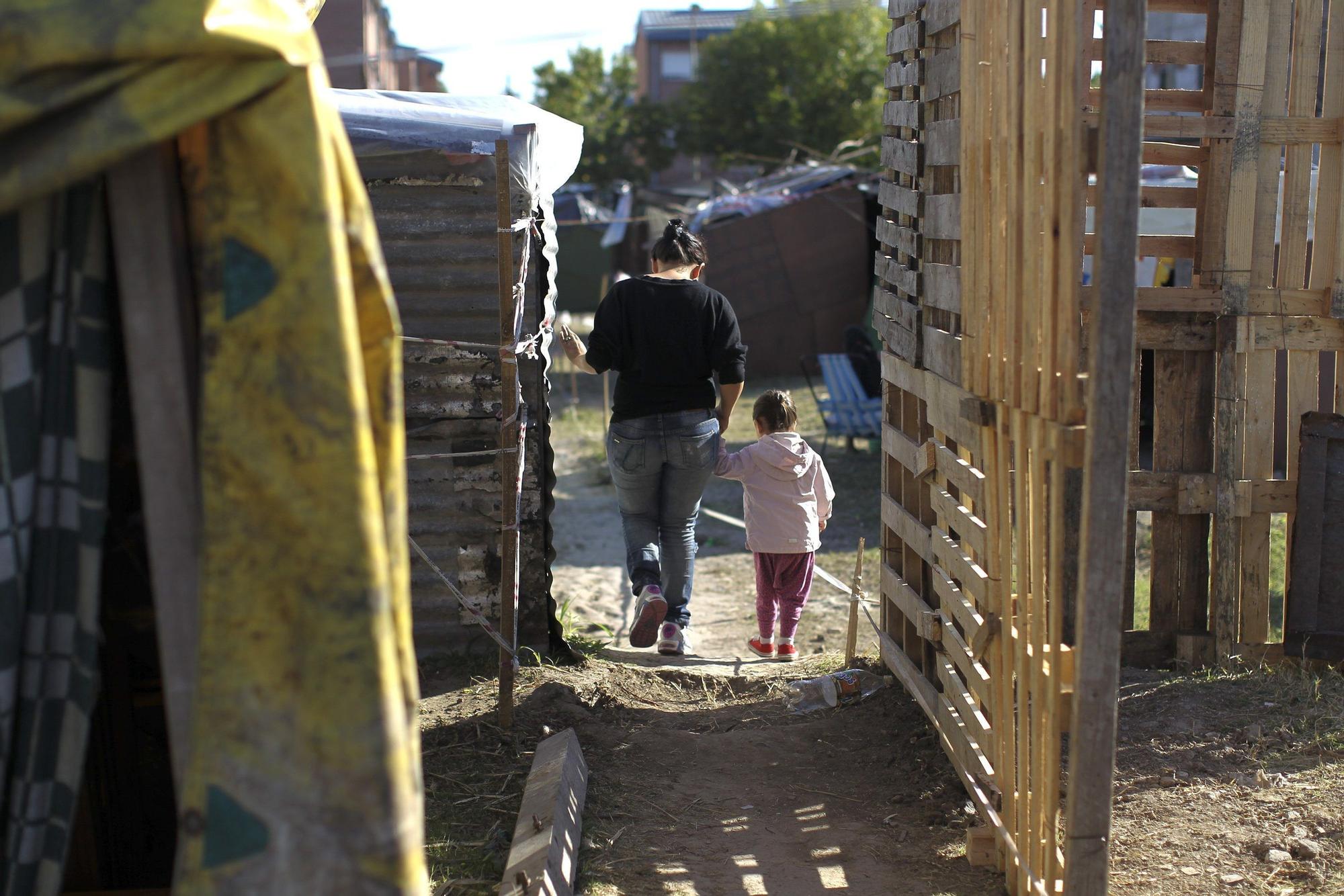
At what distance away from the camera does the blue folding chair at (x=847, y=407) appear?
36.6 feet

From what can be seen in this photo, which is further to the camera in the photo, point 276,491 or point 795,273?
point 795,273

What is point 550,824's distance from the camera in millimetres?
3453

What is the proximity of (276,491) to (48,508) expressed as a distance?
0.45 m

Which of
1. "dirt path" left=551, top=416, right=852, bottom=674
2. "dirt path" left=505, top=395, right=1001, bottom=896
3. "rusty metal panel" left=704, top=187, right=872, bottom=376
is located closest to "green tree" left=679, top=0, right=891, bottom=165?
"rusty metal panel" left=704, top=187, right=872, bottom=376

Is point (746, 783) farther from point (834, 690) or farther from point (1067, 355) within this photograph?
point (1067, 355)

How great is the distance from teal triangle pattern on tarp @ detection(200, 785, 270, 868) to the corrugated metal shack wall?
3.51 meters

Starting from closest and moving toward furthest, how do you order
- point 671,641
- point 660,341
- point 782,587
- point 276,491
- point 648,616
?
point 276,491, point 660,341, point 648,616, point 671,641, point 782,587

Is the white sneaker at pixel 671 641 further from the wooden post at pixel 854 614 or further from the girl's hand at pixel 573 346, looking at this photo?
the girl's hand at pixel 573 346

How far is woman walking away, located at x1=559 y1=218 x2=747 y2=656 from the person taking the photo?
532cm

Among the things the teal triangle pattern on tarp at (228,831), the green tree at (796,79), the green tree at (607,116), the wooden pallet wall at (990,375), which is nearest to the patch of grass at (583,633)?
the wooden pallet wall at (990,375)

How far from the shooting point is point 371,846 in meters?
1.70

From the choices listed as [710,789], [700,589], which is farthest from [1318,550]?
[700,589]

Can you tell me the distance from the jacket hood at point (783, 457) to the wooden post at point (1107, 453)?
3006 mm

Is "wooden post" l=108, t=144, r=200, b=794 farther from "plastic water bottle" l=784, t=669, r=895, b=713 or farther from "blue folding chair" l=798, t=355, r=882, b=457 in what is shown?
"blue folding chair" l=798, t=355, r=882, b=457
